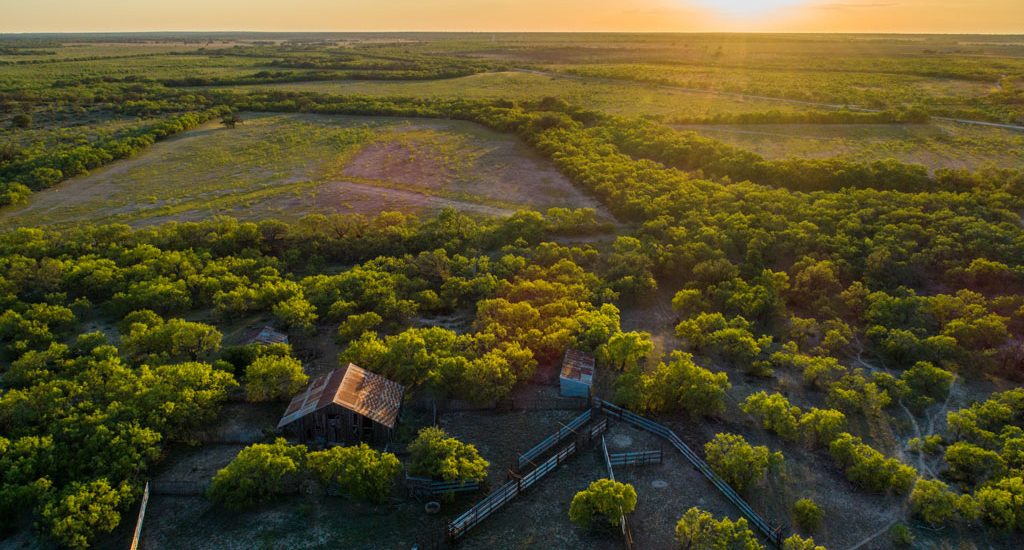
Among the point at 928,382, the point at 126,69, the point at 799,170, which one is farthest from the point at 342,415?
the point at 126,69

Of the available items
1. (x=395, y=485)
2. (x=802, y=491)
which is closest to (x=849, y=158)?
(x=802, y=491)

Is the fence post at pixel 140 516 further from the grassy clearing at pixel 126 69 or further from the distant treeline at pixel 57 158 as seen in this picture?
the grassy clearing at pixel 126 69

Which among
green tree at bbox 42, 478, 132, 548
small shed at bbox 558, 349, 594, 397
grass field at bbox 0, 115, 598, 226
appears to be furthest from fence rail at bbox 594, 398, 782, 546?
grass field at bbox 0, 115, 598, 226

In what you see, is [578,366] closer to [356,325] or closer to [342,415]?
[342,415]

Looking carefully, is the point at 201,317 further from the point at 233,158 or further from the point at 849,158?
the point at 849,158

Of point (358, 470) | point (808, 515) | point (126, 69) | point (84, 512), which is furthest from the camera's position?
point (126, 69)
